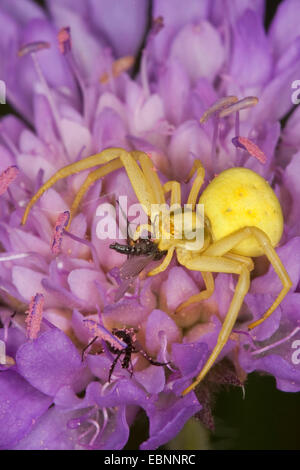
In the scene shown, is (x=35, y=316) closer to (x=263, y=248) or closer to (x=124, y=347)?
(x=124, y=347)

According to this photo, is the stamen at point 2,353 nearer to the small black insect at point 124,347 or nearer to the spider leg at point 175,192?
the small black insect at point 124,347

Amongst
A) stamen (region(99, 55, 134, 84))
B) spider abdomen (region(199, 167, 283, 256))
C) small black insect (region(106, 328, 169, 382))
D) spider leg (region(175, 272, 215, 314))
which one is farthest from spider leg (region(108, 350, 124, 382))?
stamen (region(99, 55, 134, 84))

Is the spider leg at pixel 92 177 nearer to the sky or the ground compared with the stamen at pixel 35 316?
nearer to the sky

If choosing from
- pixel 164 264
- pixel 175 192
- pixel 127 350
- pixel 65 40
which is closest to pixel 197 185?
pixel 175 192

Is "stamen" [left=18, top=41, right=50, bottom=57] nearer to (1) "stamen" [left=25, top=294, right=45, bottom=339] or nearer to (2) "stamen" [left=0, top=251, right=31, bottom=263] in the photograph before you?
(2) "stamen" [left=0, top=251, right=31, bottom=263]

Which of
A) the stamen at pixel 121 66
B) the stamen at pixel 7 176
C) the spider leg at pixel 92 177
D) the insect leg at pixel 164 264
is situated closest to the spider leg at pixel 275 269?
the insect leg at pixel 164 264

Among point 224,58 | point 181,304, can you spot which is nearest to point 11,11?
point 224,58
